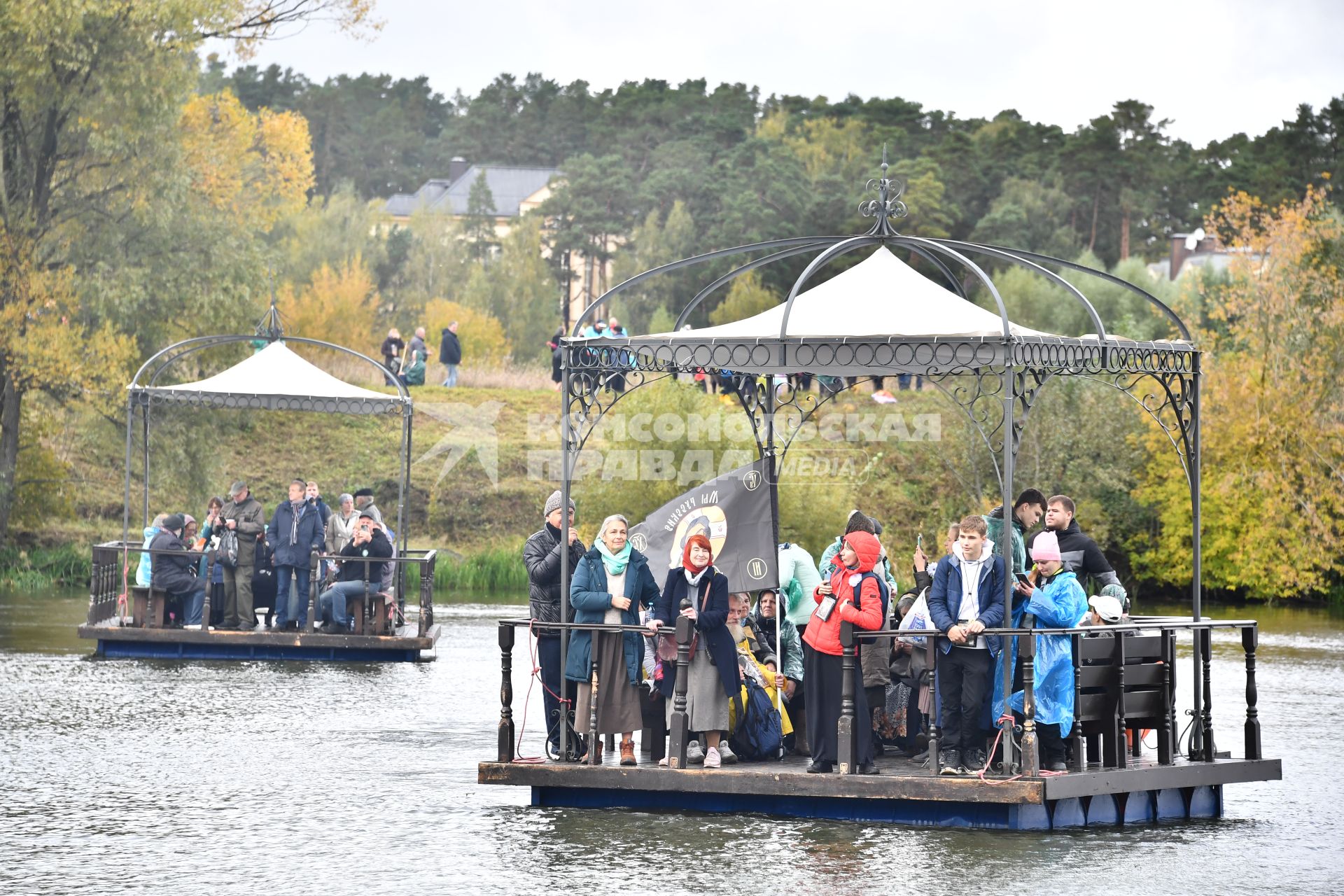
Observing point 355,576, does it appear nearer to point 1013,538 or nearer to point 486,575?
point 1013,538

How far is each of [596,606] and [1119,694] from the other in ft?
11.8

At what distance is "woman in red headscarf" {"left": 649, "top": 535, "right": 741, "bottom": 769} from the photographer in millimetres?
12570

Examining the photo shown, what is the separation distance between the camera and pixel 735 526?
13492mm

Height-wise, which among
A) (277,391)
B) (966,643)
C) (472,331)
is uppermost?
(472,331)

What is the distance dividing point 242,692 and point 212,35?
21030 mm

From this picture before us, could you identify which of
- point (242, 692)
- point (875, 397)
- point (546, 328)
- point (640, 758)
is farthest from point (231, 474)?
point (640, 758)

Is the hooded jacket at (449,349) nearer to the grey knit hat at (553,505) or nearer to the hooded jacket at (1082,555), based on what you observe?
the grey knit hat at (553,505)

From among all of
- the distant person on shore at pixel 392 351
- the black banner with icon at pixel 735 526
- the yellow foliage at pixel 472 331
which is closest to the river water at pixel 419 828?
the black banner with icon at pixel 735 526

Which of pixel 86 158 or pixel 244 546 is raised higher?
pixel 86 158

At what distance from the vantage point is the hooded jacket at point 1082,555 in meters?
13.3

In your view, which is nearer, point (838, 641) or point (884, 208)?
point (838, 641)

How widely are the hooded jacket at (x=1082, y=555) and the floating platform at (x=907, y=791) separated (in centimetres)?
138

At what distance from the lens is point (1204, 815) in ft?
42.8

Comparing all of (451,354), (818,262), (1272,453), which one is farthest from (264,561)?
(451,354)
